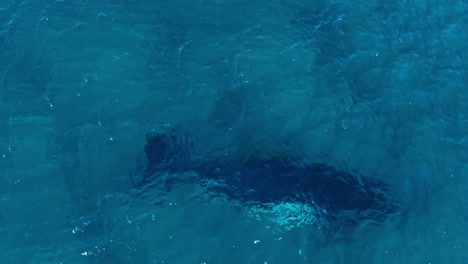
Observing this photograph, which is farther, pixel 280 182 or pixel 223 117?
pixel 223 117

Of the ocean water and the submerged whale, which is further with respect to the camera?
the submerged whale

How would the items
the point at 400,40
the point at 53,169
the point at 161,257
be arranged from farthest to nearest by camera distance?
the point at 400,40
the point at 53,169
the point at 161,257

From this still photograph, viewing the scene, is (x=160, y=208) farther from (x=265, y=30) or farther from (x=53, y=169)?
(x=265, y=30)

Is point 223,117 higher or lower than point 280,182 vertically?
higher

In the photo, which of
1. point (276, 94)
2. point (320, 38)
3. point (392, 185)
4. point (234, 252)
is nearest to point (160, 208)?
point (234, 252)
